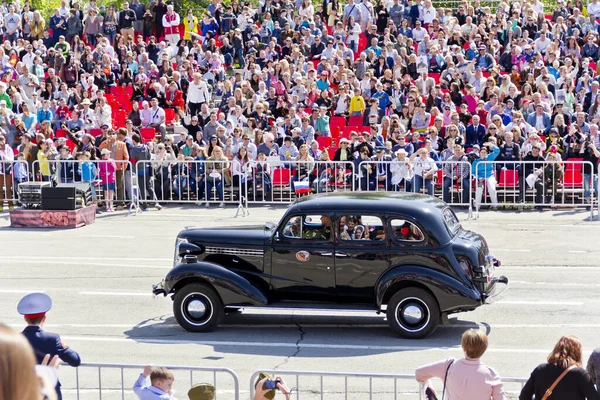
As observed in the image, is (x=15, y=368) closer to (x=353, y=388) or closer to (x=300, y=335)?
(x=353, y=388)

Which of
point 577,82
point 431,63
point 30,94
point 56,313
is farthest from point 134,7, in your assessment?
point 56,313

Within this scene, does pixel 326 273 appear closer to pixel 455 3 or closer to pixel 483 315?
pixel 483 315

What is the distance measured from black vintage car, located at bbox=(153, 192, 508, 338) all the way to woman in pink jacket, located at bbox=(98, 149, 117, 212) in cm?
1008

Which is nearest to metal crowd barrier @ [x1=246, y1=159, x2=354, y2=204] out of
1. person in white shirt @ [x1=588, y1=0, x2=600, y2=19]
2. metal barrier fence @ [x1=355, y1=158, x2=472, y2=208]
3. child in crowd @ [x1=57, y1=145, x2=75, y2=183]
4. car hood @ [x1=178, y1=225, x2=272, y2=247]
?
metal barrier fence @ [x1=355, y1=158, x2=472, y2=208]

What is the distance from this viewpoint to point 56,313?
1431 cm

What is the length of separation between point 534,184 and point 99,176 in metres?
9.95

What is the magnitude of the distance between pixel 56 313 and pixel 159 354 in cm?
283

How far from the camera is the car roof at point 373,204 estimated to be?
41.9 ft

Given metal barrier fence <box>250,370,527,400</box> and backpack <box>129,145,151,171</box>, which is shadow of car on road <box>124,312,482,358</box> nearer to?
metal barrier fence <box>250,370,527,400</box>

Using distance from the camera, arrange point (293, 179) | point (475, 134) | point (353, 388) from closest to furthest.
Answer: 1. point (353, 388)
2. point (293, 179)
3. point (475, 134)

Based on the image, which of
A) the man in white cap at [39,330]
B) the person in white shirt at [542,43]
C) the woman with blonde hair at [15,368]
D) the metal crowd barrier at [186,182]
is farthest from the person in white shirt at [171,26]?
the woman with blonde hair at [15,368]

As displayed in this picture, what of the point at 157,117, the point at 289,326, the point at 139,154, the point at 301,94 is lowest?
the point at 289,326

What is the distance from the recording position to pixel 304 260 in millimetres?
12805

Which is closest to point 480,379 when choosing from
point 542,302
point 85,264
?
point 542,302
